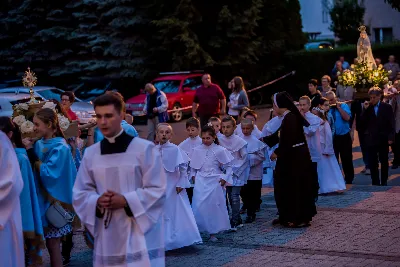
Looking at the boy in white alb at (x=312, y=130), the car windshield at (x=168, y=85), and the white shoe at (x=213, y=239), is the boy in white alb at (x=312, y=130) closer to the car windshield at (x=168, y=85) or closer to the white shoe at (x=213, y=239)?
the white shoe at (x=213, y=239)

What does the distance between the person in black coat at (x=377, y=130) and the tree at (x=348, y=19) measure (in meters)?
33.1

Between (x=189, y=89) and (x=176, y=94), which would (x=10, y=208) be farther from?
(x=189, y=89)

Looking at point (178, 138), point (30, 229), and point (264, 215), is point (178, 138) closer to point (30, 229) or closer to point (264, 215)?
point (264, 215)

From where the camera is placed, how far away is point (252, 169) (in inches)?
507

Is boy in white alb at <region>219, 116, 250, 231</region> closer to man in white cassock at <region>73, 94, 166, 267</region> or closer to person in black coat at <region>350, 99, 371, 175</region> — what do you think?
person in black coat at <region>350, 99, 371, 175</region>

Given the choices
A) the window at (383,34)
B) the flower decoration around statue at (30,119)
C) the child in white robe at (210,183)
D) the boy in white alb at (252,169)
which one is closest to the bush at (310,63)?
the window at (383,34)

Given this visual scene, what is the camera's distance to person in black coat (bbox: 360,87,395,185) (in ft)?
52.9

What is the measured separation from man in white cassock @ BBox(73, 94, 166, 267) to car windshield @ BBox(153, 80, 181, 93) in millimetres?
23336

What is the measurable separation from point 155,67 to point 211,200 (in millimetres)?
23391

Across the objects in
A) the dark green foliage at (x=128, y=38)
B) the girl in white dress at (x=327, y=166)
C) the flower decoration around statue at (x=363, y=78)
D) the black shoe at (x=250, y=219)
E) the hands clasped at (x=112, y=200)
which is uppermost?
the dark green foliage at (x=128, y=38)

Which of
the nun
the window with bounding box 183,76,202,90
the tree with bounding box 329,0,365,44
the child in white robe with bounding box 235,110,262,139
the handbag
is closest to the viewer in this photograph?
the handbag

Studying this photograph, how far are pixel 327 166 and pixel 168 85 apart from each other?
1592 centimetres

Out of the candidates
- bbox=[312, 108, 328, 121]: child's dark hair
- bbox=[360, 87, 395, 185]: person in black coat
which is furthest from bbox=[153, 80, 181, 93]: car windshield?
bbox=[312, 108, 328, 121]: child's dark hair

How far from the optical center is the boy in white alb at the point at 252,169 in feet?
42.2
